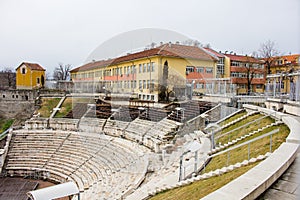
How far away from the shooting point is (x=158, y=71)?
24812 millimetres

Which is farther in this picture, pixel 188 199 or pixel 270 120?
pixel 270 120

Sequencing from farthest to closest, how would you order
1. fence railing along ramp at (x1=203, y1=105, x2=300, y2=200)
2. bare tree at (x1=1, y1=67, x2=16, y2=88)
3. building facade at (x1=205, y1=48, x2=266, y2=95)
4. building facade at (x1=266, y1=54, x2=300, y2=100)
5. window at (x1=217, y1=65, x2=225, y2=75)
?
bare tree at (x1=1, y1=67, x2=16, y2=88)
window at (x1=217, y1=65, x2=225, y2=75)
building facade at (x1=205, y1=48, x2=266, y2=95)
building facade at (x1=266, y1=54, x2=300, y2=100)
fence railing along ramp at (x1=203, y1=105, x2=300, y2=200)

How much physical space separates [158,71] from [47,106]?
15525mm

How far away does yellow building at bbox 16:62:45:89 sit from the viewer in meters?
38.6

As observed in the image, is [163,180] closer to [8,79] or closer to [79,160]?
[79,160]

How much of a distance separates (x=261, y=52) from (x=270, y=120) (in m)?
27.1

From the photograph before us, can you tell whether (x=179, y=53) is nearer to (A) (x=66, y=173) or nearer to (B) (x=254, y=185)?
(A) (x=66, y=173)

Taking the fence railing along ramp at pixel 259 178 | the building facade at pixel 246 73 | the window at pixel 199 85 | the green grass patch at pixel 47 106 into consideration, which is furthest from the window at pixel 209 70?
the fence railing along ramp at pixel 259 178

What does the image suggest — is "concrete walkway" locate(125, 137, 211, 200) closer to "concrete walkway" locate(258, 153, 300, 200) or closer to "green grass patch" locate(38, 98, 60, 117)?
"concrete walkway" locate(258, 153, 300, 200)

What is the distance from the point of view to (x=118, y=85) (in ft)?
105

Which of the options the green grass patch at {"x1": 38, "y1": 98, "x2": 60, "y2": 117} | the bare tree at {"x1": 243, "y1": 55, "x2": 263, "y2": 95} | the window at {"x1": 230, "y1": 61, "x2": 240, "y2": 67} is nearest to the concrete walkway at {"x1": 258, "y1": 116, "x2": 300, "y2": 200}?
the green grass patch at {"x1": 38, "y1": 98, "x2": 60, "y2": 117}

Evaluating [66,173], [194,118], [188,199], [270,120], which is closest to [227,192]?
[188,199]

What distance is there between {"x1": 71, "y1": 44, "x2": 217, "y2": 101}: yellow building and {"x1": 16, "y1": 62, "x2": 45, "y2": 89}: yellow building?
12315mm

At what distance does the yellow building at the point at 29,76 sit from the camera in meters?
38.6
